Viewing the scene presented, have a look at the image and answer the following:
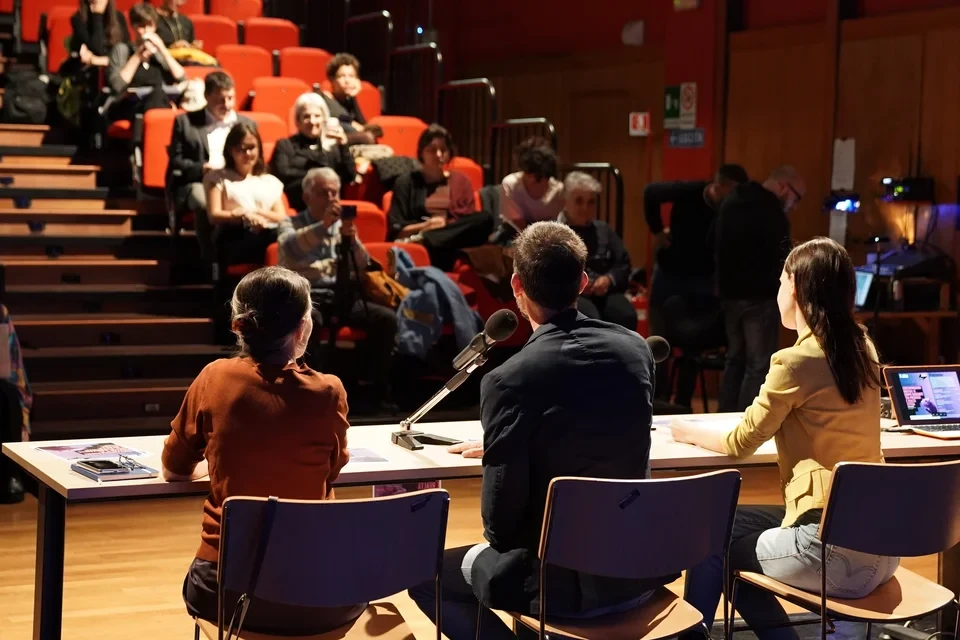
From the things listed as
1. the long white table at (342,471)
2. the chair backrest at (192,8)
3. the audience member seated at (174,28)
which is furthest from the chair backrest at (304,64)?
the long white table at (342,471)

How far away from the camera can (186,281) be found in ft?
24.3

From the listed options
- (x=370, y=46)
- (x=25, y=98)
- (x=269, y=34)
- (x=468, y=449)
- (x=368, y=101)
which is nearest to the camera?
(x=468, y=449)

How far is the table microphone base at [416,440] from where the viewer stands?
322 cm

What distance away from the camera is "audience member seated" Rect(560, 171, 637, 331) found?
21.6 feet

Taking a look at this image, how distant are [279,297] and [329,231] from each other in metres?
3.61

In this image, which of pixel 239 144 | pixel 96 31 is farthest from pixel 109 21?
pixel 239 144

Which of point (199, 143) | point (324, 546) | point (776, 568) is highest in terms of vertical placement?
point (199, 143)

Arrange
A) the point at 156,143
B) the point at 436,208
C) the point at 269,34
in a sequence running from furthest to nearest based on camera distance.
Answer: the point at 269,34, the point at 156,143, the point at 436,208

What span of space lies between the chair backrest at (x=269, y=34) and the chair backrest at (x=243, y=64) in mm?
682

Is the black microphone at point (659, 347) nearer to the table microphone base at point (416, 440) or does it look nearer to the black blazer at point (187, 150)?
the table microphone base at point (416, 440)

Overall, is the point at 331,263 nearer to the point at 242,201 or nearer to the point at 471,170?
the point at 242,201

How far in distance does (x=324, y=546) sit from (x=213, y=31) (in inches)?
308

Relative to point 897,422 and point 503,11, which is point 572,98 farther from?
point 897,422

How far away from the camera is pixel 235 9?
10.3 meters
